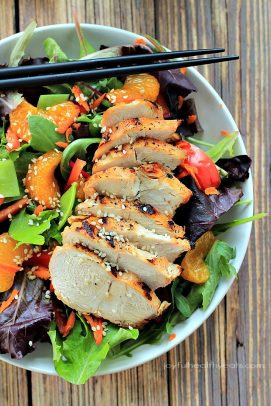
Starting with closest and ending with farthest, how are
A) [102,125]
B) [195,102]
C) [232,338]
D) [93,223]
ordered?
[93,223] → [102,125] → [195,102] → [232,338]

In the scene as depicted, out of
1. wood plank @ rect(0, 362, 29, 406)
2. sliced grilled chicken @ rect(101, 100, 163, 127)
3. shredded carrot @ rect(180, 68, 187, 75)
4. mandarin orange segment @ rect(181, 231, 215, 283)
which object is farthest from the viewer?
wood plank @ rect(0, 362, 29, 406)

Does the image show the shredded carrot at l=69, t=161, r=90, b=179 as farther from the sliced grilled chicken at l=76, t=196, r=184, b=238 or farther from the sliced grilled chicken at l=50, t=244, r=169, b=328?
the sliced grilled chicken at l=50, t=244, r=169, b=328

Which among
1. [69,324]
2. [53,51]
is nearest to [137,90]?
[53,51]

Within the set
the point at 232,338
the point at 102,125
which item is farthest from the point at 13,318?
the point at 232,338

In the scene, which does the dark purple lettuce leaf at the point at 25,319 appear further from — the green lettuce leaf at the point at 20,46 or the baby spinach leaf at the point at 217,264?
the green lettuce leaf at the point at 20,46

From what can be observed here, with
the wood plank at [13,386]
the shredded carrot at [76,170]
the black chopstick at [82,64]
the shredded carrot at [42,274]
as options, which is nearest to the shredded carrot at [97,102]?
the black chopstick at [82,64]

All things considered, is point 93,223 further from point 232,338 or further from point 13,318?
point 232,338

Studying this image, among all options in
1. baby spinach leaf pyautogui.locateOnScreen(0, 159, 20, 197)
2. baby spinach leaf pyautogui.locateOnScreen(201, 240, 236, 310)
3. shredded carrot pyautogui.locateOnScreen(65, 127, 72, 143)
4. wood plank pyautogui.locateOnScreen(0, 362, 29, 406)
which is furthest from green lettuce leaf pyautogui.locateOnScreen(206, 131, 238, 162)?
wood plank pyautogui.locateOnScreen(0, 362, 29, 406)

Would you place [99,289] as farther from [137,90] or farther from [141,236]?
[137,90]
